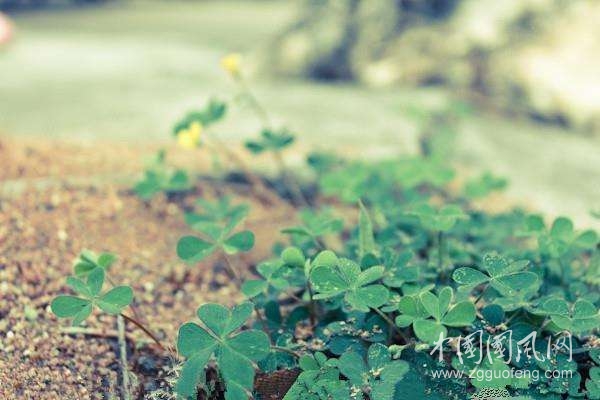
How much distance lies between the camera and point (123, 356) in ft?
5.00

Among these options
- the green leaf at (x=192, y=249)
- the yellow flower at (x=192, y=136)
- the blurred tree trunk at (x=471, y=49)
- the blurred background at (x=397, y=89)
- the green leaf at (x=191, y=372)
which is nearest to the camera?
the green leaf at (x=191, y=372)

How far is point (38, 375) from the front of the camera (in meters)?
1.43

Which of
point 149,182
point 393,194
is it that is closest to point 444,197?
point 393,194

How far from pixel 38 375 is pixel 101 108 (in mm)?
2325

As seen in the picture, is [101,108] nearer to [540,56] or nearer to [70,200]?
[70,200]

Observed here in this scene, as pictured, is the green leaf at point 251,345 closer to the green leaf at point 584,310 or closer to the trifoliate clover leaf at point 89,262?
the trifoliate clover leaf at point 89,262

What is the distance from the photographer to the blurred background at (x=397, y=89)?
3.11 m

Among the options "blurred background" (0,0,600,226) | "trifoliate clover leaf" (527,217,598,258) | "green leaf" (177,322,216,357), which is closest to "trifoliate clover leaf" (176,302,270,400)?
"green leaf" (177,322,216,357)

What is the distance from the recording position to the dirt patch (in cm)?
147

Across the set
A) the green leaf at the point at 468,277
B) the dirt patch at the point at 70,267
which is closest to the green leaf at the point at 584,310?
the green leaf at the point at 468,277

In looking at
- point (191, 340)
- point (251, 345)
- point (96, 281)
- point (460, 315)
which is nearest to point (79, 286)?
point (96, 281)

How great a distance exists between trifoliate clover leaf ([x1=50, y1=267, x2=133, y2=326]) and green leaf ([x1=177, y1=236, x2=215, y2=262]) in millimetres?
195

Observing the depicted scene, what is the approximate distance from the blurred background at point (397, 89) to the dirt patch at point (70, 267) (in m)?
0.65

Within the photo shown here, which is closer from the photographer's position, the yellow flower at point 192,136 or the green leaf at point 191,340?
the green leaf at point 191,340
